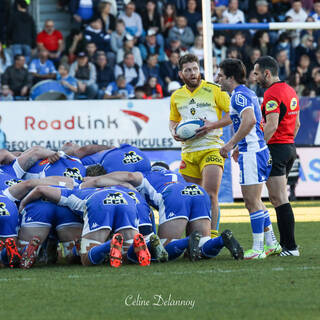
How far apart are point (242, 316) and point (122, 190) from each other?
10.2 feet

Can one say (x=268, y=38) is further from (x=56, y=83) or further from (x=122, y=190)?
(x=122, y=190)

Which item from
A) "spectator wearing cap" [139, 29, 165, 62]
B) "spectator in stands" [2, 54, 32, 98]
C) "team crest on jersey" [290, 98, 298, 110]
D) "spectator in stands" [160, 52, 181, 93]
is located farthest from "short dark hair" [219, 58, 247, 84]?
"spectator wearing cap" [139, 29, 165, 62]

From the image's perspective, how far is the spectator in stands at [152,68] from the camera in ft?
63.4

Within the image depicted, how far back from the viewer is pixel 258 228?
8.26 metres

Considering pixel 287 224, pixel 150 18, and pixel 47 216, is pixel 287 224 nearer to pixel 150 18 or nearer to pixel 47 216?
pixel 47 216

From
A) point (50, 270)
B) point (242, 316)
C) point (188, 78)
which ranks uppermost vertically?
point (188, 78)

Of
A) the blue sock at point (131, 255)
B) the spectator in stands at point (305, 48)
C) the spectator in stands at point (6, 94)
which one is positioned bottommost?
the blue sock at point (131, 255)

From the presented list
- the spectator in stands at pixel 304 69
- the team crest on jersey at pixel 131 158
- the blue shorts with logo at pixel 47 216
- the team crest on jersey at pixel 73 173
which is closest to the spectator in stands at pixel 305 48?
the spectator in stands at pixel 304 69

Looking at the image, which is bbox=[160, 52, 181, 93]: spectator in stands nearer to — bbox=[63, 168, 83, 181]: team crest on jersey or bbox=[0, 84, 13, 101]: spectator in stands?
bbox=[0, 84, 13, 101]: spectator in stands

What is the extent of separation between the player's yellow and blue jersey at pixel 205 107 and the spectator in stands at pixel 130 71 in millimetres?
9557

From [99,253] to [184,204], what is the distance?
105cm

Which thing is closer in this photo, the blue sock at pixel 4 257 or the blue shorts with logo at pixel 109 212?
the blue shorts with logo at pixel 109 212

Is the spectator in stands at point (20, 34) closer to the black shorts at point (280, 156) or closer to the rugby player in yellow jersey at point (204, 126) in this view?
the rugby player in yellow jersey at point (204, 126)

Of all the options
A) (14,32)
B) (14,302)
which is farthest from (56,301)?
(14,32)
